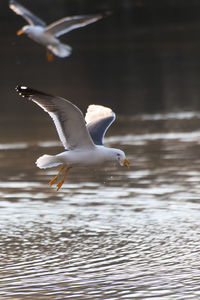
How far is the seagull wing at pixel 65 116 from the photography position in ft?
32.2

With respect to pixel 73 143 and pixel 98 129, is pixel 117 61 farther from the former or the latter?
pixel 73 143

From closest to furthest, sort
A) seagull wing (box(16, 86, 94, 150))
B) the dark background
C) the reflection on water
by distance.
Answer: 1. the reflection on water
2. seagull wing (box(16, 86, 94, 150))
3. the dark background

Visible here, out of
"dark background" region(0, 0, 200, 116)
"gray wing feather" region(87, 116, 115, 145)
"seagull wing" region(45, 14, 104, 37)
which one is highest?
"seagull wing" region(45, 14, 104, 37)

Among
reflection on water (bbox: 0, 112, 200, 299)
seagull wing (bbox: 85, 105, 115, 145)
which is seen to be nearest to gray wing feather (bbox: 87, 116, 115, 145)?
seagull wing (bbox: 85, 105, 115, 145)

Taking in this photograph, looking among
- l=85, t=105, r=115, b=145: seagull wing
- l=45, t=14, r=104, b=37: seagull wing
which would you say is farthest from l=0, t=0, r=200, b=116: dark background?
l=85, t=105, r=115, b=145: seagull wing

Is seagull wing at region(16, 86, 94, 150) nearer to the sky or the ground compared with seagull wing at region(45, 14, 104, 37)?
nearer to the ground

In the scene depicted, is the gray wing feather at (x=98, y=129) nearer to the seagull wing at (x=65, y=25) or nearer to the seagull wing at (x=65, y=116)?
the seagull wing at (x=65, y=116)

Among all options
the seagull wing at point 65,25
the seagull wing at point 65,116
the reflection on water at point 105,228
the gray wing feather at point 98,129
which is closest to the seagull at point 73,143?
the seagull wing at point 65,116

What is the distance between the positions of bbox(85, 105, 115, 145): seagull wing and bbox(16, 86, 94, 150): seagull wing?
571mm

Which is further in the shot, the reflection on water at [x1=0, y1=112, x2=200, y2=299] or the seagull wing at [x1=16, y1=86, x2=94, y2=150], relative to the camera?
the seagull wing at [x1=16, y1=86, x2=94, y2=150]

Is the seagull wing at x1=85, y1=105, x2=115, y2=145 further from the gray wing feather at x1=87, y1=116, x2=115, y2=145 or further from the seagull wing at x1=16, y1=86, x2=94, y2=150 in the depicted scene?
the seagull wing at x1=16, y1=86, x2=94, y2=150

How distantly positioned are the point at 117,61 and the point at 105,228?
25562 millimetres

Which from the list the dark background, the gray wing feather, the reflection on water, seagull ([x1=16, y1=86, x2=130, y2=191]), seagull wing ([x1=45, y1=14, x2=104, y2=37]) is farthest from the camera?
the dark background

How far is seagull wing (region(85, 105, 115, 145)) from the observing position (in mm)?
11180
